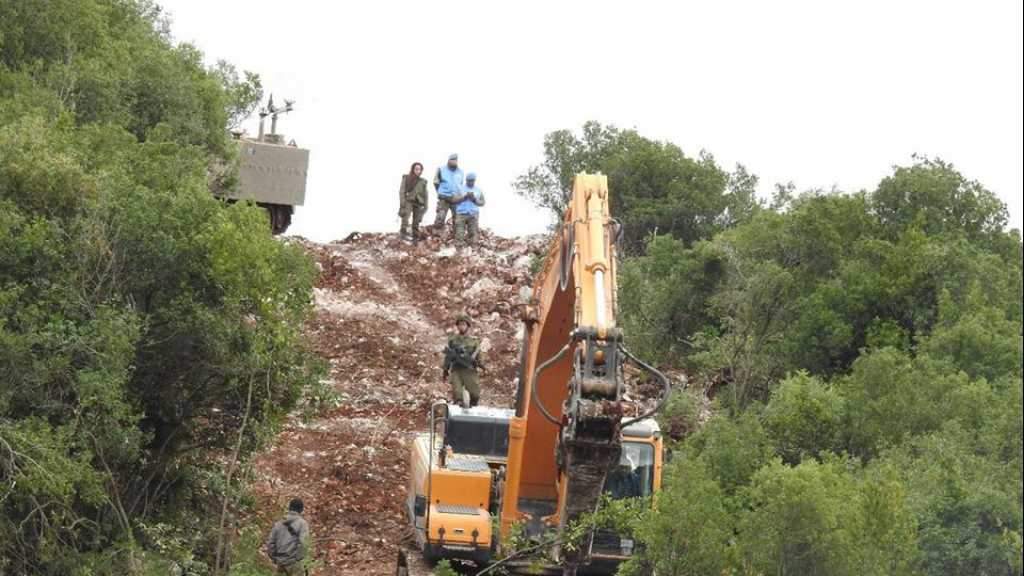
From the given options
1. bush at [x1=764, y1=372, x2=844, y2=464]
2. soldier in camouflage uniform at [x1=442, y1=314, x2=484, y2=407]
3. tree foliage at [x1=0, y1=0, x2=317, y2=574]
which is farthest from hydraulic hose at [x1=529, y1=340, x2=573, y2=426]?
bush at [x1=764, y1=372, x2=844, y2=464]

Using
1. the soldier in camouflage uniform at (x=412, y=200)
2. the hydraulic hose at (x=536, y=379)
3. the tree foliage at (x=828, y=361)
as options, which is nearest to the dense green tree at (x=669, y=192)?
the tree foliage at (x=828, y=361)

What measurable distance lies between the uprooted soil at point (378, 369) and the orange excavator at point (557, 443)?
2.40 metres

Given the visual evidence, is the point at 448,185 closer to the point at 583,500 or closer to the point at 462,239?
the point at 462,239

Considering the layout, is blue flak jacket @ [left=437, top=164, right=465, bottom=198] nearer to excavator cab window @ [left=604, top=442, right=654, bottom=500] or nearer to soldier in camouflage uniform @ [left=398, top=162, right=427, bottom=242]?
soldier in camouflage uniform @ [left=398, top=162, right=427, bottom=242]

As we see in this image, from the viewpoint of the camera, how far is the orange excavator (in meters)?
16.5

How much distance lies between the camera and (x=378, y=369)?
100 feet

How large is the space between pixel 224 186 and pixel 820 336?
320 inches

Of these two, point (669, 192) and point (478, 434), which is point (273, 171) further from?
point (478, 434)

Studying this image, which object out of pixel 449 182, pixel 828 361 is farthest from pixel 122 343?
pixel 449 182

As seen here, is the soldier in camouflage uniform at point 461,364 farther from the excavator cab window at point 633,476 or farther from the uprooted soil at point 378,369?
the excavator cab window at point 633,476

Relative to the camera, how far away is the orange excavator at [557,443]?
16484 mm

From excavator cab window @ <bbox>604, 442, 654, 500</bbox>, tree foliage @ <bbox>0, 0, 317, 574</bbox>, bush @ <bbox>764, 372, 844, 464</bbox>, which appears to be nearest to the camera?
excavator cab window @ <bbox>604, 442, 654, 500</bbox>

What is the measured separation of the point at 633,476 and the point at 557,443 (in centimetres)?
162

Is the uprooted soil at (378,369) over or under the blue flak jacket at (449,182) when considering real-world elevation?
under
